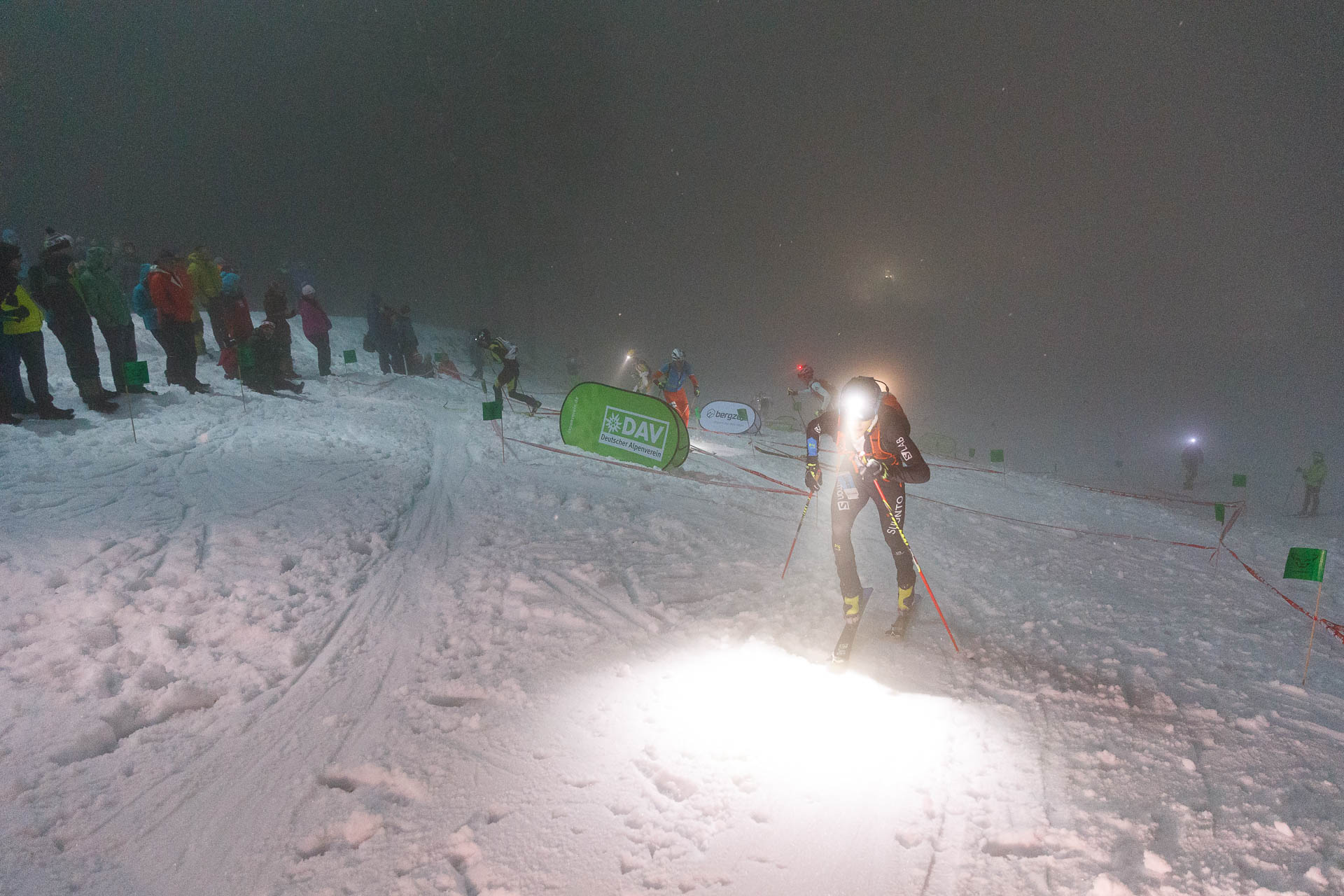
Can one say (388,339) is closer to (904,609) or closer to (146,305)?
(146,305)

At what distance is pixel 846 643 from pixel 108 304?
39.8 feet

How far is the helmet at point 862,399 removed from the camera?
472 cm

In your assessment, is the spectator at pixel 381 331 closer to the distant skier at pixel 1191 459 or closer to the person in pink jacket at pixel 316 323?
the person in pink jacket at pixel 316 323

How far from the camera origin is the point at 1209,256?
47156 mm

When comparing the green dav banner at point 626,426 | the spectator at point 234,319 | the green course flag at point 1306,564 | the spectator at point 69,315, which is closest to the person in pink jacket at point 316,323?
the spectator at point 234,319

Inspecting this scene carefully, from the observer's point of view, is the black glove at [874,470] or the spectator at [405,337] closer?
the black glove at [874,470]

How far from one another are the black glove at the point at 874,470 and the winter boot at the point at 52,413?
33.4 feet

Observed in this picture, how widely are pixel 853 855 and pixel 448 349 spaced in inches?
1207

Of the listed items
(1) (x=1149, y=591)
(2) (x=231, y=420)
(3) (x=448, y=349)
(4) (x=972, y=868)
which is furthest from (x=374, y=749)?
(3) (x=448, y=349)

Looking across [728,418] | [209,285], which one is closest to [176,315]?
Answer: [209,285]

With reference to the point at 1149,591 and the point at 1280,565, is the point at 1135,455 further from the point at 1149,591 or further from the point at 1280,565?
the point at 1149,591

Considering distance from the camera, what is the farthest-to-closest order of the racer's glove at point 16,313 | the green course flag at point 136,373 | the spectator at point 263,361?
the spectator at point 263,361 → the green course flag at point 136,373 → the racer's glove at point 16,313

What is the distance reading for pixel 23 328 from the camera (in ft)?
23.4

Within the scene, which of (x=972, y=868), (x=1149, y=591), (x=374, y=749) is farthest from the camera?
(x=1149, y=591)
